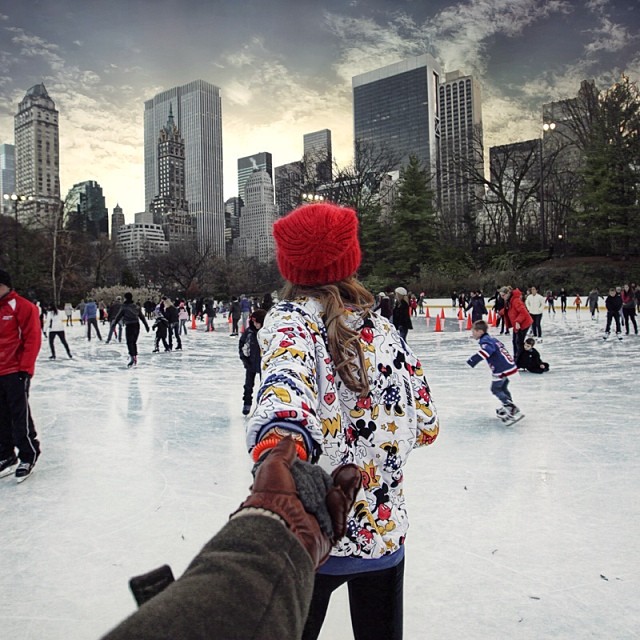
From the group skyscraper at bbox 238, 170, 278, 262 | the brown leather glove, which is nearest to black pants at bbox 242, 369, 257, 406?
the brown leather glove

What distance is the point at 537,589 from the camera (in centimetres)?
260

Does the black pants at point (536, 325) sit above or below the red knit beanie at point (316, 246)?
below

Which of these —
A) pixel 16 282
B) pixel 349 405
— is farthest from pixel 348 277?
pixel 16 282

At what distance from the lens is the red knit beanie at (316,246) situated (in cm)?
138

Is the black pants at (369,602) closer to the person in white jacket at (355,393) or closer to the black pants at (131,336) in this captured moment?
Answer: the person in white jacket at (355,393)

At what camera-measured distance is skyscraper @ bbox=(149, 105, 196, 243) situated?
127m

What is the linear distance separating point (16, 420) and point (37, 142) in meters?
111

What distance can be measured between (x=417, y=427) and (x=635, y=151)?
133ft

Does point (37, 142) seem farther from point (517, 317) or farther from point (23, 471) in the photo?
point (23, 471)

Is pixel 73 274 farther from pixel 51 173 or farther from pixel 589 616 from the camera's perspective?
pixel 51 173

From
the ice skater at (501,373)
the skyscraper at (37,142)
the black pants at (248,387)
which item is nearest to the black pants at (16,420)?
the black pants at (248,387)

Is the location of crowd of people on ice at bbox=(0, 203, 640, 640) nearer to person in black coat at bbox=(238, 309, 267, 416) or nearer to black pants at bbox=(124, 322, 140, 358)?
person in black coat at bbox=(238, 309, 267, 416)

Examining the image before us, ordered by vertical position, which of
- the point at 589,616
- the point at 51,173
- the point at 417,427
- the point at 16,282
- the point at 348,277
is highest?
the point at 51,173

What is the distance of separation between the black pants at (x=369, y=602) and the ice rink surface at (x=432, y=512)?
36 mm
